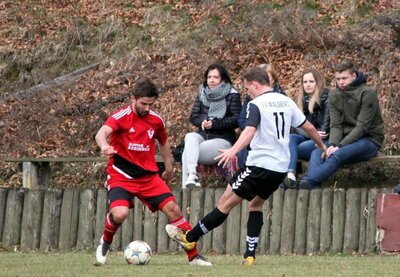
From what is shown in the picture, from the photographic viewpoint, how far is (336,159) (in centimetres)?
1291

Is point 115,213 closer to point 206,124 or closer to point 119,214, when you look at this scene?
point 119,214

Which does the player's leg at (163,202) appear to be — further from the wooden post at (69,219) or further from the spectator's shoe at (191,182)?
the wooden post at (69,219)

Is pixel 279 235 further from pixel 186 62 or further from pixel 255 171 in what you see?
pixel 186 62

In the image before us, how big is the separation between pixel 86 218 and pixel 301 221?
2.80 m

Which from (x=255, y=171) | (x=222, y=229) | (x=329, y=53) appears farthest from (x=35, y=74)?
(x=255, y=171)

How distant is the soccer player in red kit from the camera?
10930 mm

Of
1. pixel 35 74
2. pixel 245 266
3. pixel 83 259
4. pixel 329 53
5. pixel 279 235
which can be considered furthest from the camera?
pixel 35 74

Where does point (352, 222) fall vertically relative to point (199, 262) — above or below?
above

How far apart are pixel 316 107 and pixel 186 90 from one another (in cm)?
408

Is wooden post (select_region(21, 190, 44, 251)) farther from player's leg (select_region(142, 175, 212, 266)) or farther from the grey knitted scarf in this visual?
player's leg (select_region(142, 175, 212, 266))

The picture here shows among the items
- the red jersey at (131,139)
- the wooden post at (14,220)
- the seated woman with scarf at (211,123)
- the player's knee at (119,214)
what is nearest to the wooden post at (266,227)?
the seated woman with scarf at (211,123)

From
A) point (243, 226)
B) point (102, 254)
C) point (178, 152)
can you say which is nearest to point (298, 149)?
point (243, 226)

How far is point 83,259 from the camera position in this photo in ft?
39.2

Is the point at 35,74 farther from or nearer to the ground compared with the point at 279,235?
farther from the ground
